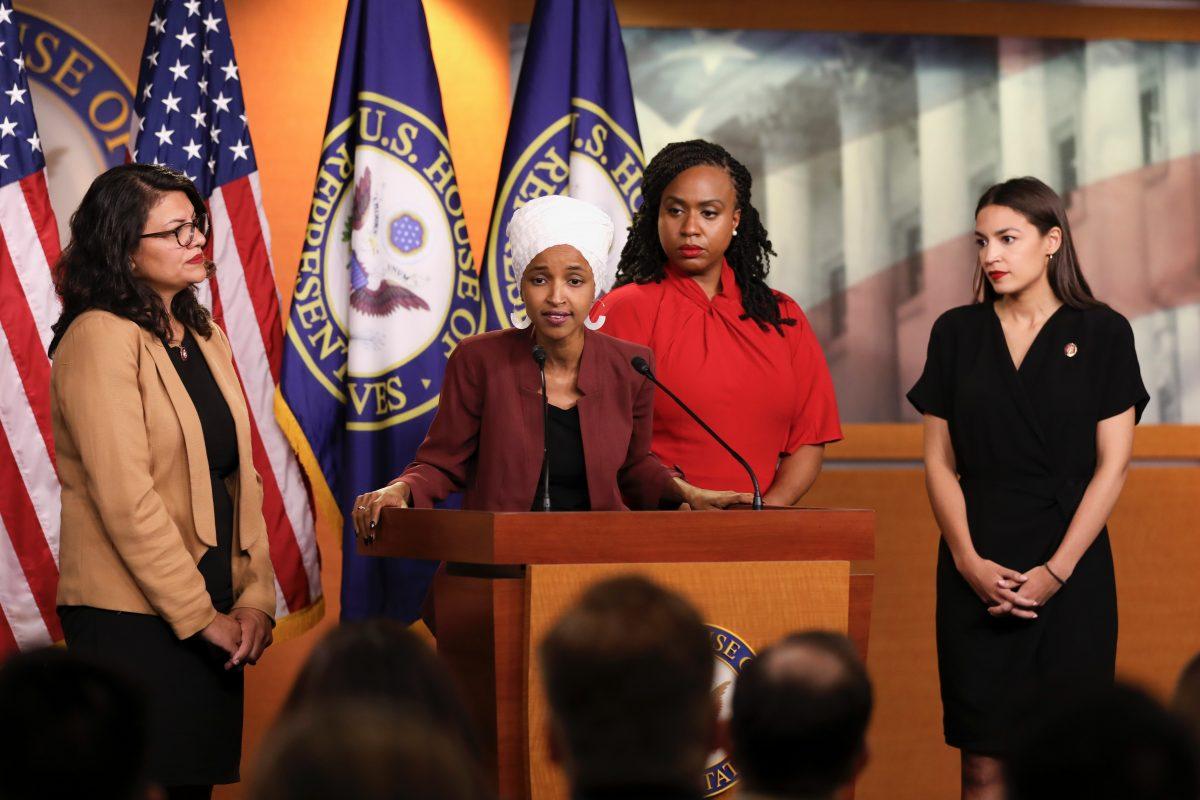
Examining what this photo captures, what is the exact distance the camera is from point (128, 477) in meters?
2.65

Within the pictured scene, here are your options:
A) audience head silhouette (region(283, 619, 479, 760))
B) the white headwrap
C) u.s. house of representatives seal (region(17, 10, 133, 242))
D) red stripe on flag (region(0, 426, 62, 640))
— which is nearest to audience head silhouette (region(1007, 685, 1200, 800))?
audience head silhouette (region(283, 619, 479, 760))

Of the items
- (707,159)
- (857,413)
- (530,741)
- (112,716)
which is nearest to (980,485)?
(707,159)

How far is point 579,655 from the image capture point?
4.71 ft

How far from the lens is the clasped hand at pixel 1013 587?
3.16 m

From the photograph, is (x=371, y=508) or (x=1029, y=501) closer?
(x=371, y=508)

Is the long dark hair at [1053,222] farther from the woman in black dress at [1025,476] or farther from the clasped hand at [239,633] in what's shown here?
the clasped hand at [239,633]

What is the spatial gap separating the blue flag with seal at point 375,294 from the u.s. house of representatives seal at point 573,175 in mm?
102

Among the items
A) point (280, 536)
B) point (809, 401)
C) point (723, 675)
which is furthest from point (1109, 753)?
point (280, 536)

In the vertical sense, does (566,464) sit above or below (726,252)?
below

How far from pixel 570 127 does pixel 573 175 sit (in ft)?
0.57

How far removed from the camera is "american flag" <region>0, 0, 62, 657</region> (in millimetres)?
3881

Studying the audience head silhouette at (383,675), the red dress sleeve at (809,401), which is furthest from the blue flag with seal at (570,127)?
the audience head silhouette at (383,675)

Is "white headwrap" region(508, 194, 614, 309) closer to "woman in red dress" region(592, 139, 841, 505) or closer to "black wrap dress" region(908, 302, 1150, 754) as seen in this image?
"woman in red dress" region(592, 139, 841, 505)

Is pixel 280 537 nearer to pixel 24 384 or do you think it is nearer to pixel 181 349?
pixel 24 384
